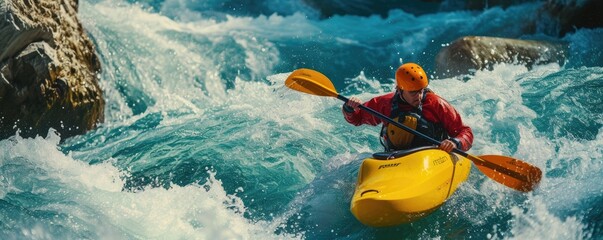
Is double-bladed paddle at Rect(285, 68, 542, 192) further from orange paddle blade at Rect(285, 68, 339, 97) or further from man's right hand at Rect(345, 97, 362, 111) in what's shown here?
orange paddle blade at Rect(285, 68, 339, 97)

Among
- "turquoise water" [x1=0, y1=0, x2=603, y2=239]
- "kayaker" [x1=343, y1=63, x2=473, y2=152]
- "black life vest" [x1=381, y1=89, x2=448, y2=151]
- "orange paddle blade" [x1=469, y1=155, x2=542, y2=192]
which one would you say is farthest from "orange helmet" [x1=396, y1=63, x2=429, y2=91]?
"turquoise water" [x1=0, y1=0, x2=603, y2=239]

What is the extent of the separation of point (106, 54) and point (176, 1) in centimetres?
303

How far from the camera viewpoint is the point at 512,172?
214 inches

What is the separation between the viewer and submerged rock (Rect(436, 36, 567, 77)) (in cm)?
895

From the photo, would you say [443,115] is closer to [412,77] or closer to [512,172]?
[412,77]

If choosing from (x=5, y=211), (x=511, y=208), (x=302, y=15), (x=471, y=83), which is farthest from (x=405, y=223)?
(x=302, y=15)

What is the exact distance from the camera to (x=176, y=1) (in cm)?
1184

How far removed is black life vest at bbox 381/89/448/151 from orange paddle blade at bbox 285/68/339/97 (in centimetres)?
77

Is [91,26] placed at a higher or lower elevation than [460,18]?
higher

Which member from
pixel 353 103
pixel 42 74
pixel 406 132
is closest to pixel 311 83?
pixel 353 103

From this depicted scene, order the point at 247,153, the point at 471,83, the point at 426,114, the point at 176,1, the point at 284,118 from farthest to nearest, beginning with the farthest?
the point at 176,1, the point at 471,83, the point at 284,118, the point at 247,153, the point at 426,114

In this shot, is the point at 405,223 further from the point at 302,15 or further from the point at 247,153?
the point at 302,15

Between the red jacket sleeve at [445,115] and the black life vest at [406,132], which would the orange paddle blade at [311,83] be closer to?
the black life vest at [406,132]

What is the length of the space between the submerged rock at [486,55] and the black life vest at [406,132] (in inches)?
134
